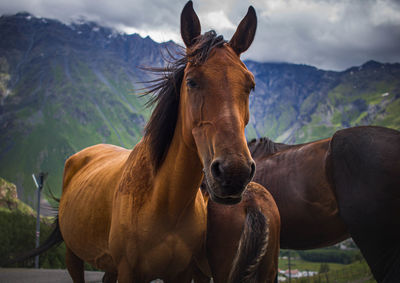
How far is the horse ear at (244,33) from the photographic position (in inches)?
102

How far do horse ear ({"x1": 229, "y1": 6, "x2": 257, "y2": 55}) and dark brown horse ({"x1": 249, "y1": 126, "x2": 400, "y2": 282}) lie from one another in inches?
70.5

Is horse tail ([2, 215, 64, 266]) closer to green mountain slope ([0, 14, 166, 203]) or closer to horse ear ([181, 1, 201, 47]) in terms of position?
horse ear ([181, 1, 201, 47])

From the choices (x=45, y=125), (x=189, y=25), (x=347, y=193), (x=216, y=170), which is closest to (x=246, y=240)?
(x=216, y=170)

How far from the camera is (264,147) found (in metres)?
5.20

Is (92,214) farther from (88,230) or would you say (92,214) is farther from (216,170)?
(216,170)

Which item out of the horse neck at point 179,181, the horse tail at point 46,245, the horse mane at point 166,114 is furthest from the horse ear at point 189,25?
the horse tail at point 46,245

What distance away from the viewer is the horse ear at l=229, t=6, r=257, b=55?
258 cm

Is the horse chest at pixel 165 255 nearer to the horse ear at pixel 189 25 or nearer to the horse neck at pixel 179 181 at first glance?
the horse neck at pixel 179 181

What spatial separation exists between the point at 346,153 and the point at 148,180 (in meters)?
2.27

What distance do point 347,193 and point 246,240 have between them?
5.35 feet

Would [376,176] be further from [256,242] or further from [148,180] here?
[148,180]

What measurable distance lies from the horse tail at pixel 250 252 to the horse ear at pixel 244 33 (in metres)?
Answer: 1.43

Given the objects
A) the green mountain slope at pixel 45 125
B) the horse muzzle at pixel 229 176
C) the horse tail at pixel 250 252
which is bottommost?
the green mountain slope at pixel 45 125

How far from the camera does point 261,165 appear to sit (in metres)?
4.82
